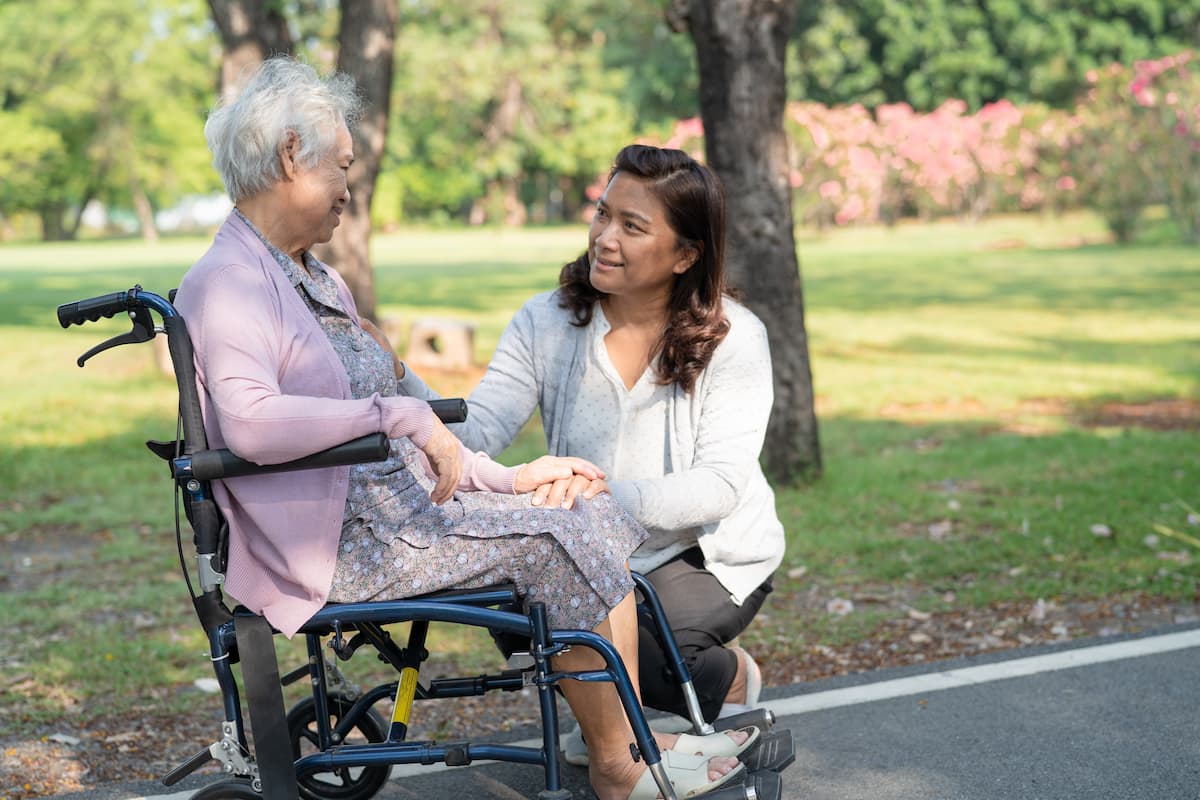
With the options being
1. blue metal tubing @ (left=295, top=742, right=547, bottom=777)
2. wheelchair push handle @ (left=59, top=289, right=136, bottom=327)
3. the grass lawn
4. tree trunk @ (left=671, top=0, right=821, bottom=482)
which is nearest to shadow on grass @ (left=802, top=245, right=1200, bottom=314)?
the grass lawn

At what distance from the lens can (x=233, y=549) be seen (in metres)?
2.82

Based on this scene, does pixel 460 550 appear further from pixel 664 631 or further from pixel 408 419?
pixel 664 631

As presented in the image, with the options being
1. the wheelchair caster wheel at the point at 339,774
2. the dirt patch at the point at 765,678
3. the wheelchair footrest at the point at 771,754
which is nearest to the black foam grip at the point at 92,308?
the wheelchair caster wheel at the point at 339,774

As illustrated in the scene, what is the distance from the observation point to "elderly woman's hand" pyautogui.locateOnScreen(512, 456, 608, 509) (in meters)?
3.10

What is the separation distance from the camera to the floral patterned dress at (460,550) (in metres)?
2.89

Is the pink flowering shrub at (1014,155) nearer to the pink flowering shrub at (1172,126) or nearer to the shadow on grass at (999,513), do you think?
the pink flowering shrub at (1172,126)

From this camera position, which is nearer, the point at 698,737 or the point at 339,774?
the point at 698,737

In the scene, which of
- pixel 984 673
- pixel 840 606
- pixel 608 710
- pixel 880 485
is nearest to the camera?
pixel 608 710

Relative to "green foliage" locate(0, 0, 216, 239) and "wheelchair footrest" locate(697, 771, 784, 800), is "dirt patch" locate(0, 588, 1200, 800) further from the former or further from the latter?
"green foliage" locate(0, 0, 216, 239)

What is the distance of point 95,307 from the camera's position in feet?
9.02

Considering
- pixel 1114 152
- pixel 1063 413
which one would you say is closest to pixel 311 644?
pixel 1063 413

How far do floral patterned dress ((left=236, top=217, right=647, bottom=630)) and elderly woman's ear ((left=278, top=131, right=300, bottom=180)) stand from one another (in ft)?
0.52

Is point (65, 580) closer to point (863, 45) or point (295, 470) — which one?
point (295, 470)

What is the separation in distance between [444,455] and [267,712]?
649mm
